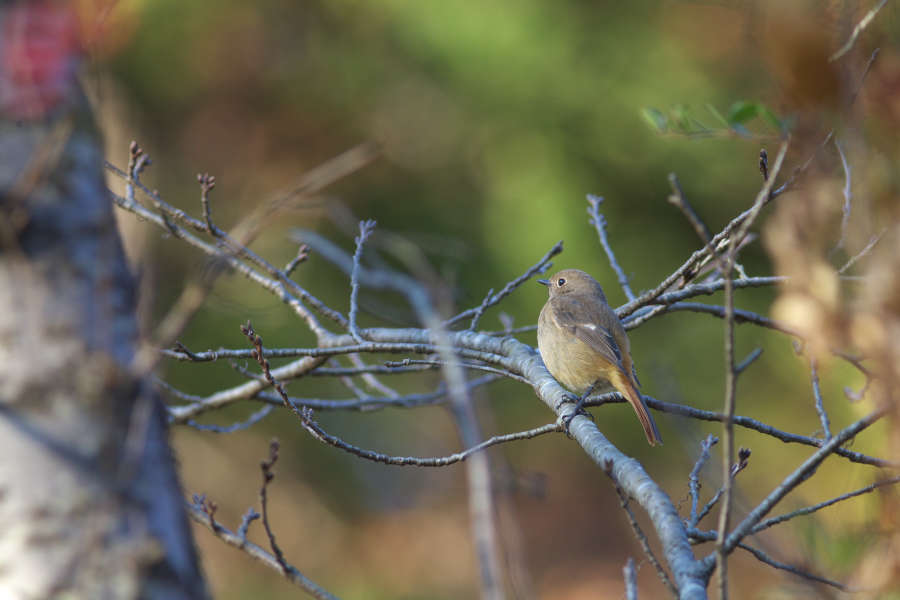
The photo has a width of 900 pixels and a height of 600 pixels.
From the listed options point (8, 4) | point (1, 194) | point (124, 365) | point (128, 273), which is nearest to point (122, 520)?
point (124, 365)

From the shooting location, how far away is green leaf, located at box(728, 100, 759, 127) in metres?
1.90

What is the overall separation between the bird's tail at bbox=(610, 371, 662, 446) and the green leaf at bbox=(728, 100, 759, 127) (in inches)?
106

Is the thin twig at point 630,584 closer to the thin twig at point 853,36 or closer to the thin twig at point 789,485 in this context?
the thin twig at point 789,485

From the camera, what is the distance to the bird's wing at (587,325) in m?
4.90

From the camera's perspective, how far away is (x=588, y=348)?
493cm

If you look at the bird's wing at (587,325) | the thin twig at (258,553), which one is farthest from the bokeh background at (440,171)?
the thin twig at (258,553)

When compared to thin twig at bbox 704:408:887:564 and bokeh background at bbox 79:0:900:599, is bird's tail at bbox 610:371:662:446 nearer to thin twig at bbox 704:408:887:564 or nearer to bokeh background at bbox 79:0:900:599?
thin twig at bbox 704:408:887:564

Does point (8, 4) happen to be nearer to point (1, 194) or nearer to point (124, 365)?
point (1, 194)

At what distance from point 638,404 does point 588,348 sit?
1.48 feet

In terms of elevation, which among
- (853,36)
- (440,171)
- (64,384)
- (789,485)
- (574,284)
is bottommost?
(789,485)

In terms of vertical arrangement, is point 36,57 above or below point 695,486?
above

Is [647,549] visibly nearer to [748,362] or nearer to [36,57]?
[748,362]

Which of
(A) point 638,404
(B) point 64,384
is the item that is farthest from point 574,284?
(B) point 64,384

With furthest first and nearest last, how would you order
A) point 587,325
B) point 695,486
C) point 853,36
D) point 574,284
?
point 574,284 < point 587,325 < point 695,486 < point 853,36
